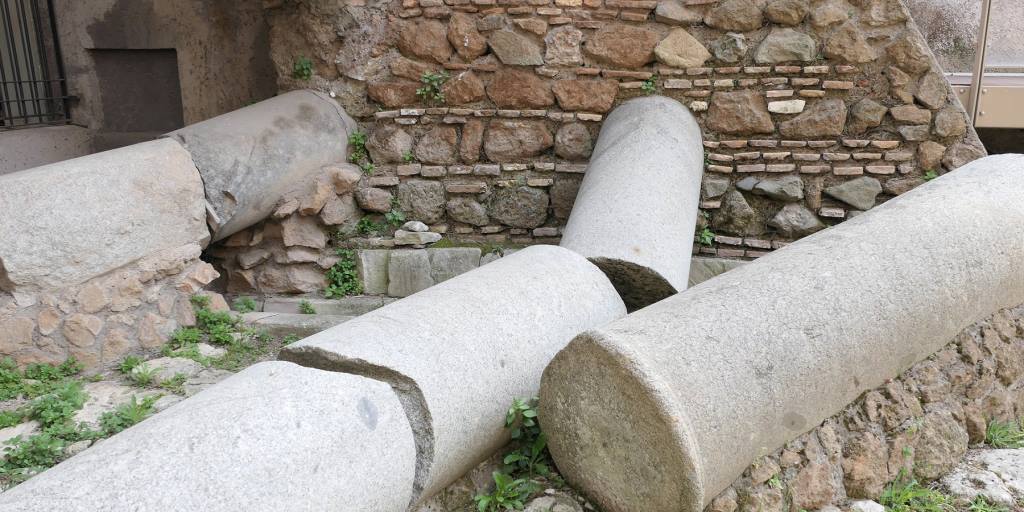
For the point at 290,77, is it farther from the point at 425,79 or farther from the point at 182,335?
the point at 182,335

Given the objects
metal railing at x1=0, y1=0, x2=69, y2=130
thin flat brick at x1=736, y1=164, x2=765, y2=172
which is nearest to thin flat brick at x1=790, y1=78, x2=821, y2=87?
thin flat brick at x1=736, y1=164, x2=765, y2=172

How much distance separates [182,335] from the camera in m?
3.75

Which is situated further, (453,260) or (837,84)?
(453,260)

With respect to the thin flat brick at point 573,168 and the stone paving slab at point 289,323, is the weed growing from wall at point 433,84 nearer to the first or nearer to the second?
the thin flat brick at point 573,168

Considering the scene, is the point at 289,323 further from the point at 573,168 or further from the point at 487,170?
the point at 573,168

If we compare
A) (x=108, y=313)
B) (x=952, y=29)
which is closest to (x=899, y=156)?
(x=952, y=29)

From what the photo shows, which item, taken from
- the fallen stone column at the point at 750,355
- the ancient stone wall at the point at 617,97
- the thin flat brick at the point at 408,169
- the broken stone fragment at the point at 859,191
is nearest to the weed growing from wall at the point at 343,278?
the ancient stone wall at the point at 617,97

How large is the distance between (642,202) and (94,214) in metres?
2.41

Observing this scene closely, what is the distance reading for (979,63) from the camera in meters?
4.89

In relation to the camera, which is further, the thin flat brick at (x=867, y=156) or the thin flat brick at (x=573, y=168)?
the thin flat brick at (x=573, y=168)

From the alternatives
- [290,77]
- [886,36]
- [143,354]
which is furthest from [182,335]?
[886,36]

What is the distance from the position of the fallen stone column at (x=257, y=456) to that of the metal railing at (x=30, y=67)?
16.2 ft

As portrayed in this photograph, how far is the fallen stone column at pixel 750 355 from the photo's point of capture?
2217mm

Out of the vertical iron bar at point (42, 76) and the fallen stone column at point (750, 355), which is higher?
the vertical iron bar at point (42, 76)
